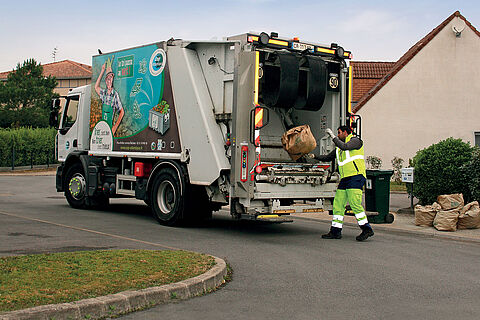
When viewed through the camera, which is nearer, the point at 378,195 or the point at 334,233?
the point at 334,233

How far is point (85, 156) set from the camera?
14266 millimetres

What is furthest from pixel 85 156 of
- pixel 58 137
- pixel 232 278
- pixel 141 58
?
pixel 232 278

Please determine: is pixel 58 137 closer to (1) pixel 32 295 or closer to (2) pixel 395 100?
(1) pixel 32 295

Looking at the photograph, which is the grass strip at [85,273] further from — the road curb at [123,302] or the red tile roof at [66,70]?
the red tile roof at [66,70]

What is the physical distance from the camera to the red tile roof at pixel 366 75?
3231cm

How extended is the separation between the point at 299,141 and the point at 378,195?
293 cm

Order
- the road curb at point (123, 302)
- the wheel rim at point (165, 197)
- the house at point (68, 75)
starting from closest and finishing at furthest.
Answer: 1. the road curb at point (123, 302)
2. the wheel rim at point (165, 197)
3. the house at point (68, 75)

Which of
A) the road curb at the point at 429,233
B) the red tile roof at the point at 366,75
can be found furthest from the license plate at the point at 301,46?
the red tile roof at the point at 366,75

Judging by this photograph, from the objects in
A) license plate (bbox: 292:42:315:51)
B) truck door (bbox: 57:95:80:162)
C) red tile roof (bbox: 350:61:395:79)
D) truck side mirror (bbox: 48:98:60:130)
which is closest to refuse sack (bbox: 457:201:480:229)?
license plate (bbox: 292:42:315:51)

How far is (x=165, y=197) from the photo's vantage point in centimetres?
1194

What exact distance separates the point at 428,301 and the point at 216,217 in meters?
8.27

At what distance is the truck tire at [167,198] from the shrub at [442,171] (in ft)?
19.4

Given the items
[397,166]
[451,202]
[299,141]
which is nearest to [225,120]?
[299,141]

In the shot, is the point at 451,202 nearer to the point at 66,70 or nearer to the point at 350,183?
the point at 350,183
